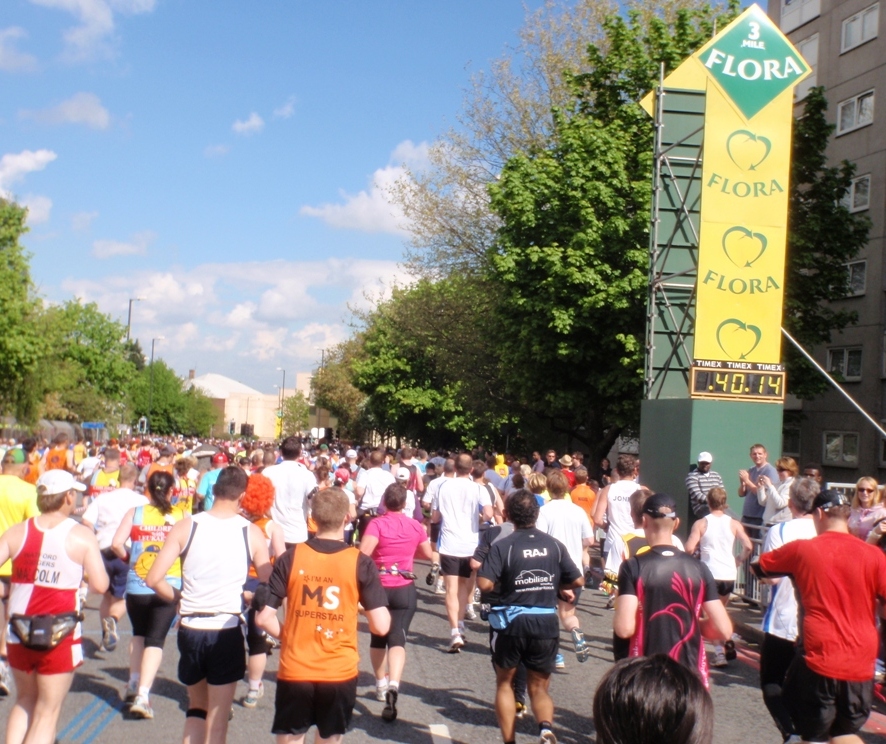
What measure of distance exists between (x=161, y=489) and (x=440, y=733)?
8.96 ft

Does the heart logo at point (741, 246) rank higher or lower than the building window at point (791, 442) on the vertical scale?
higher

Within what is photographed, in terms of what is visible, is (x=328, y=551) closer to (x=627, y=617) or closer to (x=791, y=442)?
(x=627, y=617)

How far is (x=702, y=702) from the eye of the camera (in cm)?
203

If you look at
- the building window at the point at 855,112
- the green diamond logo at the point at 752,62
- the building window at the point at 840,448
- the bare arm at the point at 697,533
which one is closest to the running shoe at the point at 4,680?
the bare arm at the point at 697,533

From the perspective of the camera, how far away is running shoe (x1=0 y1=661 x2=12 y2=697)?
7781 millimetres

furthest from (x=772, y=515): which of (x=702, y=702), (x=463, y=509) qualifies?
(x=702, y=702)

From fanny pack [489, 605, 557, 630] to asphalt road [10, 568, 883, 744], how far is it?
3.40 ft

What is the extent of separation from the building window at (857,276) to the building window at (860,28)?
23.9ft

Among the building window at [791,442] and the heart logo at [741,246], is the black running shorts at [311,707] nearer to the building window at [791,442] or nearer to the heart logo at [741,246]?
the heart logo at [741,246]

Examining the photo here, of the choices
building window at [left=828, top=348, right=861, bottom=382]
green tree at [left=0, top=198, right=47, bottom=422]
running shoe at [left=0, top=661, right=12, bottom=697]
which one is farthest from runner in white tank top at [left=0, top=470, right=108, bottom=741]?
green tree at [left=0, top=198, right=47, bottom=422]

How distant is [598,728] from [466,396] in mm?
32848

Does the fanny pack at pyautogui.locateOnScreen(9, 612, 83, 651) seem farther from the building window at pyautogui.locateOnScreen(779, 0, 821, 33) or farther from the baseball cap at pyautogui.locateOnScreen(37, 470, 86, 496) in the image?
the building window at pyautogui.locateOnScreen(779, 0, 821, 33)

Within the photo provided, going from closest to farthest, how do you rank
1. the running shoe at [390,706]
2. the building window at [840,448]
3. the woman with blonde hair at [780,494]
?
the running shoe at [390,706] < the woman with blonde hair at [780,494] < the building window at [840,448]

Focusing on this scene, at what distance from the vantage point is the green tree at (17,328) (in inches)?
1640
